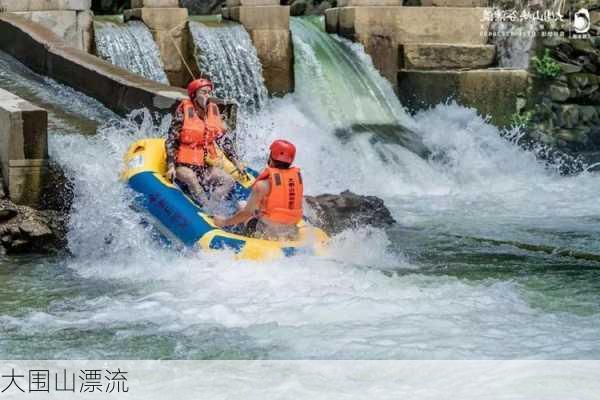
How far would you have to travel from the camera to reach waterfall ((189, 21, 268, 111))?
14.3 meters

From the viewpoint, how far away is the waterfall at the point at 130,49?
45.9ft

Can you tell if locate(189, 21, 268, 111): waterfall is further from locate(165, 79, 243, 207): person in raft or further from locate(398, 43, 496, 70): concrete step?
locate(165, 79, 243, 207): person in raft

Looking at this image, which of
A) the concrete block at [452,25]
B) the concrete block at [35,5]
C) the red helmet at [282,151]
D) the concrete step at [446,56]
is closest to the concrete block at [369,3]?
the concrete block at [452,25]

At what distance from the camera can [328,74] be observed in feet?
49.9

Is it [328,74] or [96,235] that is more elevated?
[328,74]

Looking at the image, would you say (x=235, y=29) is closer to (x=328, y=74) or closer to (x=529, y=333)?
(x=328, y=74)

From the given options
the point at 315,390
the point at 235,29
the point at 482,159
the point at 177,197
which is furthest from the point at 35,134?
the point at 482,159

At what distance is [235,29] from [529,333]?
30.5 ft

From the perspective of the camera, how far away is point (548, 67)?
1484 cm

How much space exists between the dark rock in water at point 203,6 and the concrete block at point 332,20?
5414 mm

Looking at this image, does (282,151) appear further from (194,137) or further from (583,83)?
(583,83)

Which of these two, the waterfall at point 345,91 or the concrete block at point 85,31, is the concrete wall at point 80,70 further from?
the waterfall at point 345,91

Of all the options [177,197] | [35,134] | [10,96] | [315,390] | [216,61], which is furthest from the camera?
[216,61]

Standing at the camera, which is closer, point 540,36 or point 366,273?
point 366,273
